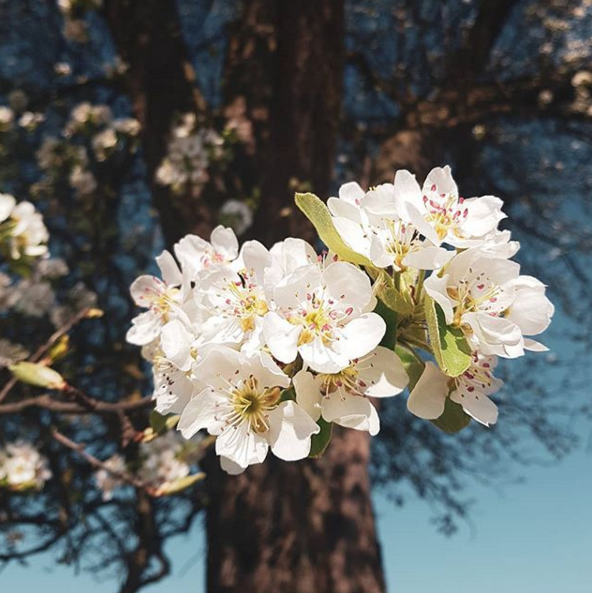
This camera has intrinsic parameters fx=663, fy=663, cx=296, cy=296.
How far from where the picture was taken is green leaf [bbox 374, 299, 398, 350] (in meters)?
0.76

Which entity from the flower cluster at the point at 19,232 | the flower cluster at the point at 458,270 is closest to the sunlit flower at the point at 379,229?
the flower cluster at the point at 458,270

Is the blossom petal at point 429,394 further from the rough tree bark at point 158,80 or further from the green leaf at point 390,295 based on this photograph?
the rough tree bark at point 158,80

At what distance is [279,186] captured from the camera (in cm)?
286

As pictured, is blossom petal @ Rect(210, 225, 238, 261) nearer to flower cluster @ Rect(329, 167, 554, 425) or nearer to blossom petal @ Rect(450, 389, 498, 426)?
flower cluster @ Rect(329, 167, 554, 425)

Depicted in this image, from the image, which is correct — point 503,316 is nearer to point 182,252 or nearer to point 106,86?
point 182,252

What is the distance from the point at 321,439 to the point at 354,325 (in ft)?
0.45

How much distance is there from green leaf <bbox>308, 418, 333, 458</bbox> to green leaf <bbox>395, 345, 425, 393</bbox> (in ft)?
0.37

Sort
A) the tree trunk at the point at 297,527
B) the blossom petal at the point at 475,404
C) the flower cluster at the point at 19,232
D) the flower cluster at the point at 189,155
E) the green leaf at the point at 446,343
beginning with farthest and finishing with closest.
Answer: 1. the flower cluster at the point at 189,155
2. the tree trunk at the point at 297,527
3. the flower cluster at the point at 19,232
4. the blossom petal at the point at 475,404
5. the green leaf at the point at 446,343

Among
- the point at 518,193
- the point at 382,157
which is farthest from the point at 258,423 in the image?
the point at 518,193

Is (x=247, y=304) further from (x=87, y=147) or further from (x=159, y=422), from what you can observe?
(x=87, y=147)

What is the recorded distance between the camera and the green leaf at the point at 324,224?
743 mm

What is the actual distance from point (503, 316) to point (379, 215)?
19cm

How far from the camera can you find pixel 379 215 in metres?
0.79

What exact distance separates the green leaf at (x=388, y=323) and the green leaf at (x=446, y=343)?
53mm
